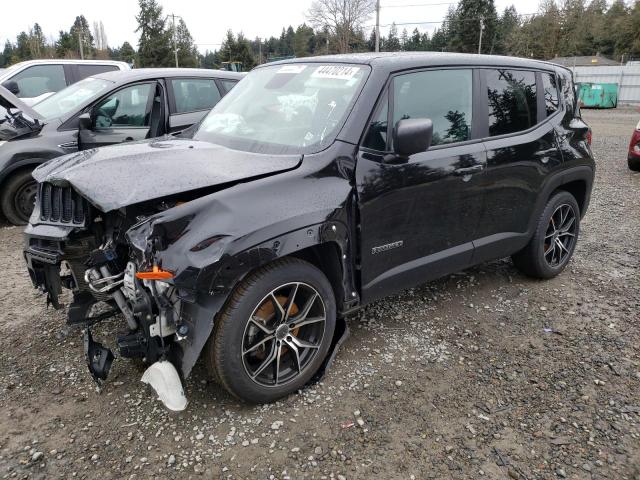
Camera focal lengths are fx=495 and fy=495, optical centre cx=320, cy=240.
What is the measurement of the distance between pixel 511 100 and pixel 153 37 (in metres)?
65.1

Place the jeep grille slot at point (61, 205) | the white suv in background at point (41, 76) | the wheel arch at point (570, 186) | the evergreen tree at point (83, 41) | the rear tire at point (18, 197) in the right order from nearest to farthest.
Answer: the jeep grille slot at point (61, 205)
the wheel arch at point (570, 186)
the rear tire at point (18, 197)
the white suv in background at point (41, 76)
the evergreen tree at point (83, 41)

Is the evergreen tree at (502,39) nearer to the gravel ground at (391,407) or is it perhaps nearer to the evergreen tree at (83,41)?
the evergreen tree at (83,41)

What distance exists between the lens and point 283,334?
2.87 meters

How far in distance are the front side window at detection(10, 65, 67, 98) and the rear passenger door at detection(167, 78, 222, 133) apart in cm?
461

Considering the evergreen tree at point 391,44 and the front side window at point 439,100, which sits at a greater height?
the evergreen tree at point 391,44

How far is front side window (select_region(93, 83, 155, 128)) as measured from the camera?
6074 millimetres

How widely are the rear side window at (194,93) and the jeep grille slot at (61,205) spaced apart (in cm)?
343

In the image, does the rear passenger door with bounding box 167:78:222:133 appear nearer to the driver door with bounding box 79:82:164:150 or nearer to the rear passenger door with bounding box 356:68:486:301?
the driver door with bounding box 79:82:164:150

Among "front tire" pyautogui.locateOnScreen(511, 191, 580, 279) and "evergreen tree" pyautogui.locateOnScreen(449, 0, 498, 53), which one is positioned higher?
"evergreen tree" pyautogui.locateOnScreen(449, 0, 498, 53)

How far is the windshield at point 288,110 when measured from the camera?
10.2 ft

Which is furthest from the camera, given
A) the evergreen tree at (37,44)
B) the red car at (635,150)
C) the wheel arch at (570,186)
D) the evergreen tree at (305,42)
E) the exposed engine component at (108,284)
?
the evergreen tree at (305,42)

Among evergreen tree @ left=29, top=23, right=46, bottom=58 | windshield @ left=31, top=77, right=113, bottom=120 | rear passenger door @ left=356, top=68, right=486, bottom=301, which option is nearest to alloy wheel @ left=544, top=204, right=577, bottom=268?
rear passenger door @ left=356, top=68, right=486, bottom=301

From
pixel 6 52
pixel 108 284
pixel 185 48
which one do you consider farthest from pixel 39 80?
pixel 6 52

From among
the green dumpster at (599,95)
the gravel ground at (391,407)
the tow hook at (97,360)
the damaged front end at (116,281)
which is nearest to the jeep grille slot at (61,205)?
the damaged front end at (116,281)
